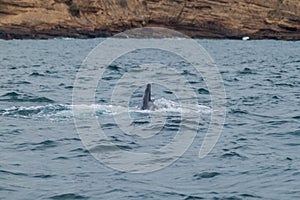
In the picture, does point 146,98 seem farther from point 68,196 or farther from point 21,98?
point 68,196

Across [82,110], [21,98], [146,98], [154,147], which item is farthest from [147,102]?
[154,147]

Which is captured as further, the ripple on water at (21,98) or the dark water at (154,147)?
the ripple on water at (21,98)

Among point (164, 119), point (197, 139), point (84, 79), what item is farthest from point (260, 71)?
point (197, 139)

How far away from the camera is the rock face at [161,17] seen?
7106 centimetres

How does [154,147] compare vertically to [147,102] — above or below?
below

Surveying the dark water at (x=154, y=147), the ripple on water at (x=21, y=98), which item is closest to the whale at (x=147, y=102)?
the dark water at (x=154, y=147)

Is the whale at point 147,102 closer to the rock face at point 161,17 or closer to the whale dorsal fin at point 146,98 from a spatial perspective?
the whale dorsal fin at point 146,98

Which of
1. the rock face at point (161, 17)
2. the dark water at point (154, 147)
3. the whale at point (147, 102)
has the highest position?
the rock face at point (161, 17)

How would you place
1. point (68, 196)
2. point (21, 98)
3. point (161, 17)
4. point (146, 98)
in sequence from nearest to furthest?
point (68, 196) < point (146, 98) < point (21, 98) < point (161, 17)

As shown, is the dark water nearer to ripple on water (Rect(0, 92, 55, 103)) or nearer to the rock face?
ripple on water (Rect(0, 92, 55, 103))

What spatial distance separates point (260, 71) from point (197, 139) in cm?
1697

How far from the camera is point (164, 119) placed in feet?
47.8

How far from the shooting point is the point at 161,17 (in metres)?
Answer: 75.6

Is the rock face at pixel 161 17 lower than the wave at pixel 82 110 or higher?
higher
